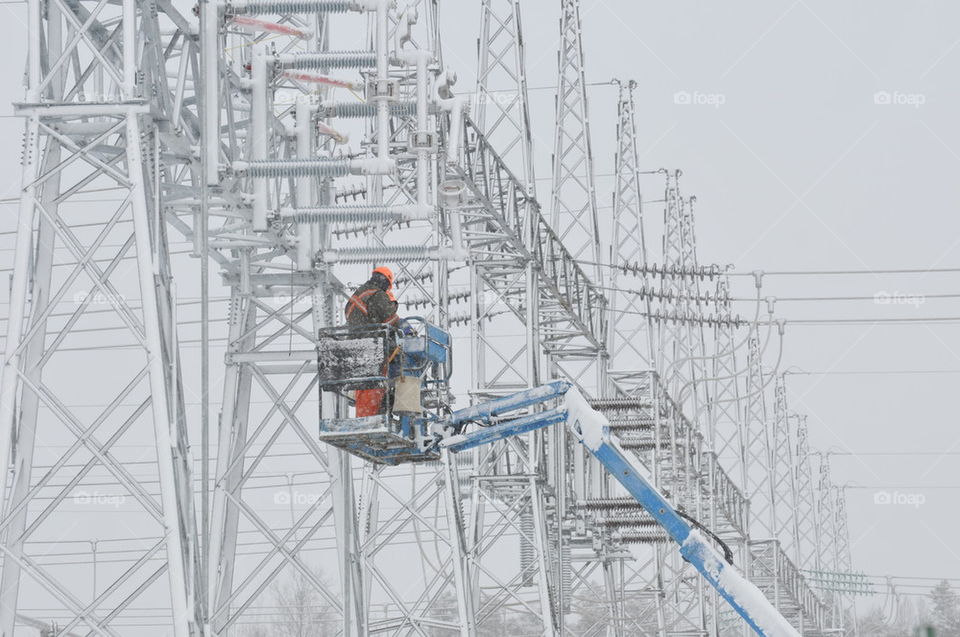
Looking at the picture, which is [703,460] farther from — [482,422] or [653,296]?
[482,422]

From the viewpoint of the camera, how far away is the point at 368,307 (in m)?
12.2

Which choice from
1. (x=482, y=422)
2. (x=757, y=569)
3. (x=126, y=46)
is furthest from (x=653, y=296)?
(x=757, y=569)

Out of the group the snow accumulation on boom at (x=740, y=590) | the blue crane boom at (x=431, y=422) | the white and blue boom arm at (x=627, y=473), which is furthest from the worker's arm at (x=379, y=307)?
the snow accumulation on boom at (x=740, y=590)

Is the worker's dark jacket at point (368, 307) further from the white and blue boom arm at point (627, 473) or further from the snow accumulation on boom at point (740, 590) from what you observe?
the snow accumulation on boom at point (740, 590)

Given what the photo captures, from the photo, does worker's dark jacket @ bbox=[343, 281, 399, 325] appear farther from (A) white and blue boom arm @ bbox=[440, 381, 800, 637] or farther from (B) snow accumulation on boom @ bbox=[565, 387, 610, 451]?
(B) snow accumulation on boom @ bbox=[565, 387, 610, 451]

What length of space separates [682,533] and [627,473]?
688 mm

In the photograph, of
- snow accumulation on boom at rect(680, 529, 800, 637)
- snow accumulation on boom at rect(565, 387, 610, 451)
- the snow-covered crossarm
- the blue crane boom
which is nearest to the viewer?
snow accumulation on boom at rect(680, 529, 800, 637)

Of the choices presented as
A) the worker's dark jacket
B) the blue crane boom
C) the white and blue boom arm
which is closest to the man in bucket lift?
the worker's dark jacket

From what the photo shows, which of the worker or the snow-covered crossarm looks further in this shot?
the worker

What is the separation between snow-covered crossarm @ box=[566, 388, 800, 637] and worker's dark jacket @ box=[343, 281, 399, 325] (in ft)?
5.89

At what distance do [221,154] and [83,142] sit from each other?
1321 mm

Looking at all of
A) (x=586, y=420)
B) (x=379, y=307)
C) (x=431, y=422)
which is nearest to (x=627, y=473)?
(x=586, y=420)

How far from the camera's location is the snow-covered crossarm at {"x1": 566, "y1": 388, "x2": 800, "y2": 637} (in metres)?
11.1

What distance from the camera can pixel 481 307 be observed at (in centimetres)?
2222
